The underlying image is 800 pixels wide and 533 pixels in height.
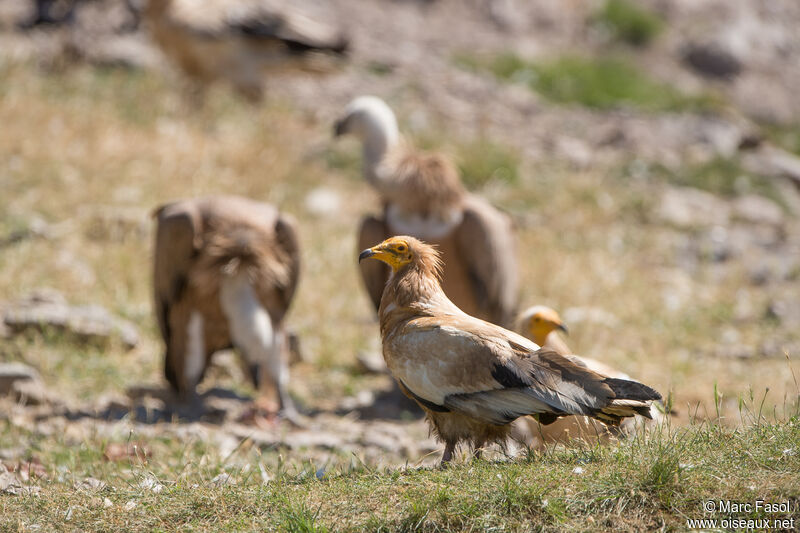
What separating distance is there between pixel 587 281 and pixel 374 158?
371 centimetres

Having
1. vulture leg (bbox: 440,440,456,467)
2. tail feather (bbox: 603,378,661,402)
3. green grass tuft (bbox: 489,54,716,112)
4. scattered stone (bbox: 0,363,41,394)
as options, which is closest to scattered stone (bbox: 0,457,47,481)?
scattered stone (bbox: 0,363,41,394)

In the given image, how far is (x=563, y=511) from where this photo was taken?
3.59m

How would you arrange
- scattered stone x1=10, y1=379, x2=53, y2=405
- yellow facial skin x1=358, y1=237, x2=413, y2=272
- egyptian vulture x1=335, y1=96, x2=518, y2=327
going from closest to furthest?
1. yellow facial skin x1=358, y1=237, x2=413, y2=272
2. scattered stone x1=10, y1=379, x2=53, y2=405
3. egyptian vulture x1=335, y1=96, x2=518, y2=327

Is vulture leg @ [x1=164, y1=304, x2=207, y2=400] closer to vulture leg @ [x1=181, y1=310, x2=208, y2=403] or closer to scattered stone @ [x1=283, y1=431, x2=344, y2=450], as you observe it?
vulture leg @ [x1=181, y1=310, x2=208, y2=403]

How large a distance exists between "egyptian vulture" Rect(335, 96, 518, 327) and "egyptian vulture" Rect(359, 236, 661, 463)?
2.49 m

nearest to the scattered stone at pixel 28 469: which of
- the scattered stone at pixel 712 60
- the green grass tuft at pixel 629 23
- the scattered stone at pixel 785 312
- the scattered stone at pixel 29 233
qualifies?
the scattered stone at pixel 29 233

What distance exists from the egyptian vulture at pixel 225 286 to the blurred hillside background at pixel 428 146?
15.2 inches

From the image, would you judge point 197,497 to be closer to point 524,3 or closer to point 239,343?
point 239,343

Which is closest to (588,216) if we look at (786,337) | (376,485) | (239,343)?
(786,337)

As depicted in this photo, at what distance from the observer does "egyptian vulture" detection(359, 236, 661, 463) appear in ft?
12.8

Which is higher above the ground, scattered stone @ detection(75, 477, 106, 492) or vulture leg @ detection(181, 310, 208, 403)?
scattered stone @ detection(75, 477, 106, 492)

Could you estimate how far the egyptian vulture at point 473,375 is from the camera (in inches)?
154

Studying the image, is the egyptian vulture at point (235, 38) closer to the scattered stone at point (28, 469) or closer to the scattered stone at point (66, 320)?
the scattered stone at point (66, 320)

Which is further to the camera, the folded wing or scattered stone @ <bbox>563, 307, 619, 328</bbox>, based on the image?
scattered stone @ <bbox>563, 307, 619, 328</bbox>
